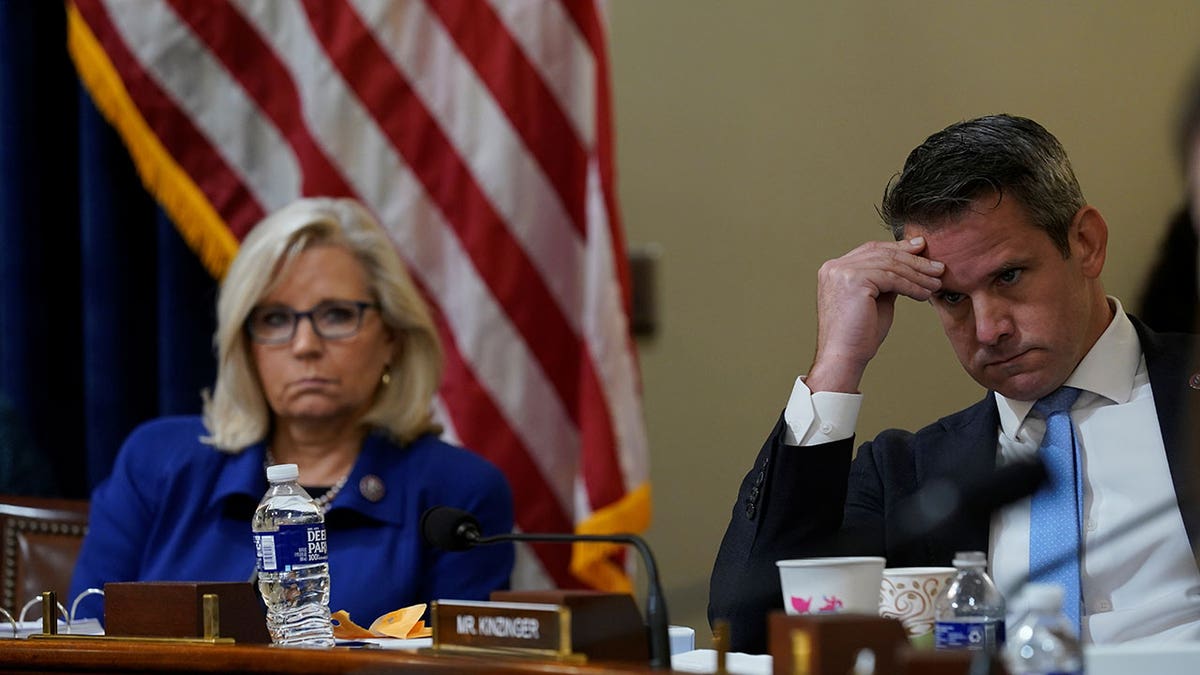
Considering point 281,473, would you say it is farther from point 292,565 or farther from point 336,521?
point 336,521

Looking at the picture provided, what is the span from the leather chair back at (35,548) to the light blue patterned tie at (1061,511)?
5.97 feet

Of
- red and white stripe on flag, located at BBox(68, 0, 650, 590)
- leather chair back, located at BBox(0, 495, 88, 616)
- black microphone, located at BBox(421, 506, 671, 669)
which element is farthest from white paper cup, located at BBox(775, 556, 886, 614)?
leather chair back, located at BBox(0, 495, 88, 616)

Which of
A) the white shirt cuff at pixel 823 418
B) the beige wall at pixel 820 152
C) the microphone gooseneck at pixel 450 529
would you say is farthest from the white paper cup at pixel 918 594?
the microphone gooseneck at pixel 450 529

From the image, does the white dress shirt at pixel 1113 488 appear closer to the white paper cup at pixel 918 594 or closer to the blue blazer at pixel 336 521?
the white paper cup at pixel 918 594

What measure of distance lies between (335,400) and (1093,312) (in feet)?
4.50

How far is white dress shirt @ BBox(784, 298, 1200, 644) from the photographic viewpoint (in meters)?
1.67

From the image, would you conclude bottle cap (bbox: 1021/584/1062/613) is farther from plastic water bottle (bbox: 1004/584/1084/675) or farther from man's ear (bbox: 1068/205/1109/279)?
man's ear (bbox: 1068/205/1109/279)

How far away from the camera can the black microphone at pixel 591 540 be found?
1.26m

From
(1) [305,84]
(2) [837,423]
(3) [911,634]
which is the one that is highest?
(1) [305,84]

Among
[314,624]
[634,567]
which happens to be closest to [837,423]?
[314,624]

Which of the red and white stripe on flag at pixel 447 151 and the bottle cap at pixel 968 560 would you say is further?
the red and white stripe on flag at pixel 447 151

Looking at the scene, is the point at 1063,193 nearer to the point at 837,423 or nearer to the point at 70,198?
the point at 837,423

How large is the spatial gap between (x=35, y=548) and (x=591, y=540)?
Answer: 5.76 feet

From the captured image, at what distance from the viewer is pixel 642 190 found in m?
3.07
